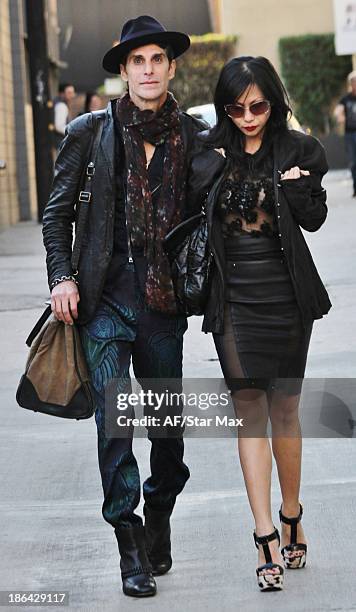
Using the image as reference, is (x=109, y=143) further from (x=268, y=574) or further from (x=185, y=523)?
(x=185, y=523)

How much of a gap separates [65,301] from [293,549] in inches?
47.1

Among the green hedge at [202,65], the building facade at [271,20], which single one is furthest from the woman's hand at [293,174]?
the building facade at [271,20]

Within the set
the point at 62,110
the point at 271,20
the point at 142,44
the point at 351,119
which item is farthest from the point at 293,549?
the point at 271,20

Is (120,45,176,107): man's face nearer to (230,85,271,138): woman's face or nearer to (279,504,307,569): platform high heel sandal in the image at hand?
(230,85,271,138): woman's face

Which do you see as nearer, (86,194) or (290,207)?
(290,207)

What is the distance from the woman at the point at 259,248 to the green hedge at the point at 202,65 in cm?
3893

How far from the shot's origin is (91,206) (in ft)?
16.8

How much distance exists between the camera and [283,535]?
17.3 ft

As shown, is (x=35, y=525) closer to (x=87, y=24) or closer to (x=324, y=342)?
(x=324, y=342)

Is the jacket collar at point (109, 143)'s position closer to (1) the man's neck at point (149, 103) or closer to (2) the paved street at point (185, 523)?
(1) the man's neck at point (149, 103)

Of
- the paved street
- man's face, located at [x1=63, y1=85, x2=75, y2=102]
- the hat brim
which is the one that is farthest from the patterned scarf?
man's face, located at [x1=63, y1=85, x2=75, y2=102]

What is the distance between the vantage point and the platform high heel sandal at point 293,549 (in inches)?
207

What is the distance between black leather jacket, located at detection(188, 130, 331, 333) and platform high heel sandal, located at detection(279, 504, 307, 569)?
0.74m

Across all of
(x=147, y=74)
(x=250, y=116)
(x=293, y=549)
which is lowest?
(x=293, y=549)
